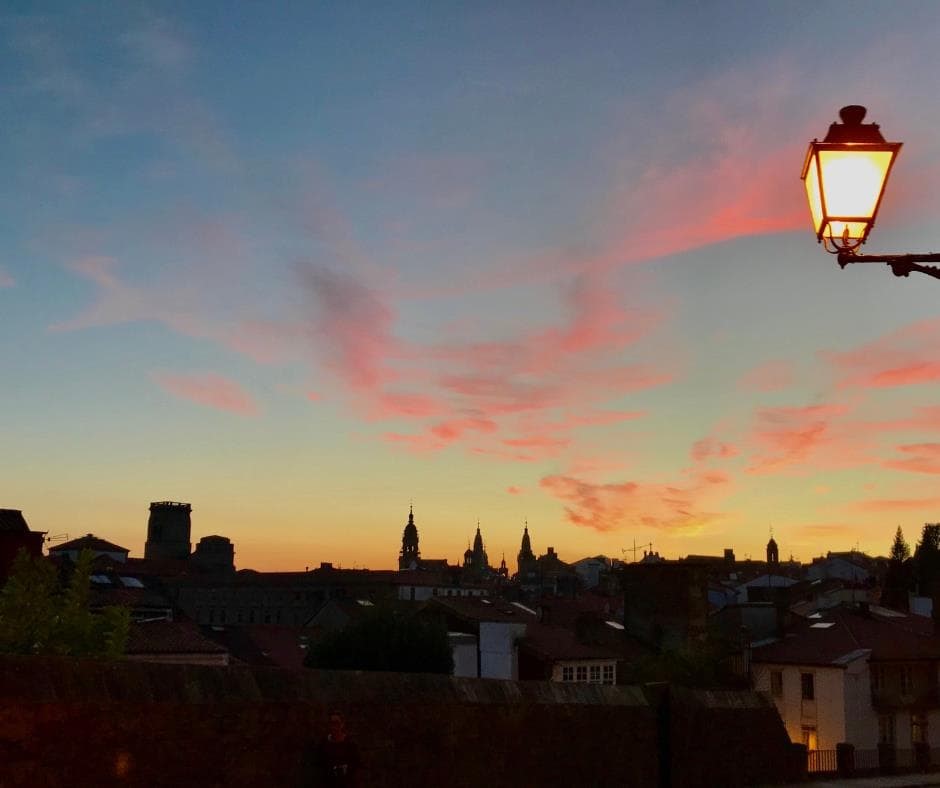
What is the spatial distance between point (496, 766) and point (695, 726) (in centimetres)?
528

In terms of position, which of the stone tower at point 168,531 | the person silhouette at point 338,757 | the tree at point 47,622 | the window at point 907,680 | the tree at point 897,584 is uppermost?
the stone tower at point 168,531

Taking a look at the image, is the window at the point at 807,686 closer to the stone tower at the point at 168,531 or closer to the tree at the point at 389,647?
the tree at the point at 389,647

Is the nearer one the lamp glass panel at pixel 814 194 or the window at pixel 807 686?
the lamp glass panel at pixel 814 194

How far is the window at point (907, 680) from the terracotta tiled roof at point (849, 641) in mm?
720

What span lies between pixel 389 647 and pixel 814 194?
41457mm

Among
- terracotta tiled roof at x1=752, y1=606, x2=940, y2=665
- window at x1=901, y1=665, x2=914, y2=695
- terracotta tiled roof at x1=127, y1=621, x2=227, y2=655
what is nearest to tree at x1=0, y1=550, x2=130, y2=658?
terracotta tiled roof at x1=127, y1=621, x2=227, y2=655

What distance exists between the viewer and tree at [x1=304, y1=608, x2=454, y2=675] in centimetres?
4453

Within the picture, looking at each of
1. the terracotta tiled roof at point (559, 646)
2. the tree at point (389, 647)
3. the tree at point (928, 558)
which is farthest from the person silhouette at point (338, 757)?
the tree at point (928, 558)

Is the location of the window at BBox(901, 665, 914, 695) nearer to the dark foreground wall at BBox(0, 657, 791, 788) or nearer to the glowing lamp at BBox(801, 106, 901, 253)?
the dark foreground wall at BBox(0, 657, 791, 788)

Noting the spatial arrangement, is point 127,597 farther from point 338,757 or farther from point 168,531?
point 168,531

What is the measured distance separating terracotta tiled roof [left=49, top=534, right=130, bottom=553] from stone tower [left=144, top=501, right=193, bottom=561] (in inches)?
1507

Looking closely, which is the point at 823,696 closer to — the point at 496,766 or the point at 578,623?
the point at 578,623

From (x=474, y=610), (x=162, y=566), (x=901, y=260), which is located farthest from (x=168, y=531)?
(x=901, y=260)

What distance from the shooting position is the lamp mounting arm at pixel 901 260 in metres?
5.85
